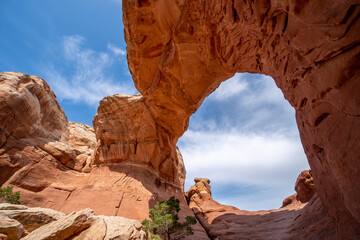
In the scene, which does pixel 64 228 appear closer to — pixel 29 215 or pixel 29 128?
pixel 29 215

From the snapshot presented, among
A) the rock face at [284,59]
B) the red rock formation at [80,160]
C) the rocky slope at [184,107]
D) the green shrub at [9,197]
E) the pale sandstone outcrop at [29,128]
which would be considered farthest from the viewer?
the pale sandstone outcrop at [29,128]

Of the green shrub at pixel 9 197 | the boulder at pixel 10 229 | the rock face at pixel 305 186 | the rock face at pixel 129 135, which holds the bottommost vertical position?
the boulder at pixel 10 229

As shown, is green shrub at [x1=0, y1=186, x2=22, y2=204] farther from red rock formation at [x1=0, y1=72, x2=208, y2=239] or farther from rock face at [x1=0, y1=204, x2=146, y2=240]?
rock face at [x1=0, y1=204, x2=146, y2=240]

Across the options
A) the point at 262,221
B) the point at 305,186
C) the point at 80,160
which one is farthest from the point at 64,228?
the point at 305,186

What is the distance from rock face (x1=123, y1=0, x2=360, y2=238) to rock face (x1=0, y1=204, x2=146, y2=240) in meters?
7.37

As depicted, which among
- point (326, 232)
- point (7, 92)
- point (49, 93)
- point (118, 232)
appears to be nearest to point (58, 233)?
point (118, 232)

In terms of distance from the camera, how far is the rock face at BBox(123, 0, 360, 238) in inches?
158

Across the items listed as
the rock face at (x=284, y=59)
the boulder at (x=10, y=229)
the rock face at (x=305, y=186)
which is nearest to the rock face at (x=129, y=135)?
the rock face at (x=284, y=59)

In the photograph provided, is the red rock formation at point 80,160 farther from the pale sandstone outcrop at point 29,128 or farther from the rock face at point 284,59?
the rock face at point 284,59

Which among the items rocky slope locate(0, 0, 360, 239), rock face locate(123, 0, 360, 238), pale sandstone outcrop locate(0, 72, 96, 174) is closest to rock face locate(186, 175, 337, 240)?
rocky slope locate(0, 0, 360, 239)

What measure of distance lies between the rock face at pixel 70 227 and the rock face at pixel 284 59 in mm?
7371

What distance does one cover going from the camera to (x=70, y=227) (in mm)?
6965

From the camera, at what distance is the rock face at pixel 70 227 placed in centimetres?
650

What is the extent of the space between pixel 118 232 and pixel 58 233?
83.8 inches
